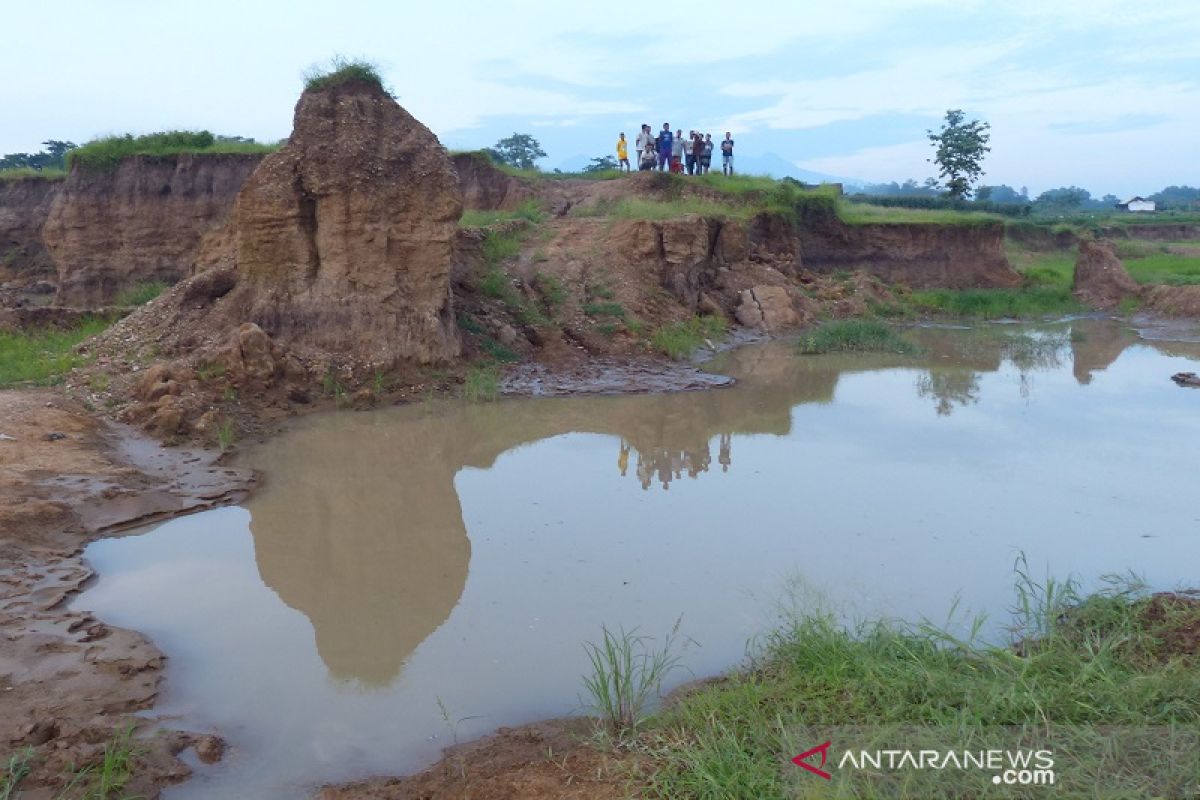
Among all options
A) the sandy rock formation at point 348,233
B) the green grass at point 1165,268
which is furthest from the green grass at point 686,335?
the green grass at point 1165,268

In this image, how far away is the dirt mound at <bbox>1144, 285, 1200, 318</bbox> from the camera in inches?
831

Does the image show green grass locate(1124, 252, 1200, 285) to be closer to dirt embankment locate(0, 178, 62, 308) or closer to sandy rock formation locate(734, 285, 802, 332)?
sandy rock formation locate(734, 285, 802, 332)

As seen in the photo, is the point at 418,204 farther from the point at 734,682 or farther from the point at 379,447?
the point at 734,682

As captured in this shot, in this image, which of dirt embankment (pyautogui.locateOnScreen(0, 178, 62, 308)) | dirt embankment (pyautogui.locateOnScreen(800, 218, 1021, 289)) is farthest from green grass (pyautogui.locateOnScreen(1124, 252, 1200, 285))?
dirt embankment (pyautogui.locateOnScreen(0, 178, 62, 308))

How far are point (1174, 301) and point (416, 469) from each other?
19.8 metres

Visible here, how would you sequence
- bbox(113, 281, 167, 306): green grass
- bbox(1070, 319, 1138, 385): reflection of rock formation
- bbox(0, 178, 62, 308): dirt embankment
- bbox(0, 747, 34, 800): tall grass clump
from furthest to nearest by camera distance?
bbox(0, 178, 62, 308): dirt embankment
bbox(113, 281, 167, 306): green grass
bbox(1070, 319, 1138, 385): reflection of rock formation
bbox(0, 747, 34, 800): tall grass clump

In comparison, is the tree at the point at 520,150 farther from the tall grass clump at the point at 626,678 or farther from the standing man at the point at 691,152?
the tall grass clump at the point at 626,678

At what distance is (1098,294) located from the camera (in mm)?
23469

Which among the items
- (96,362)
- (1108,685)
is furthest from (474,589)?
(96,362)

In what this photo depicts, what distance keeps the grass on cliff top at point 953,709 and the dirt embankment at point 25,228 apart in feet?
78.5

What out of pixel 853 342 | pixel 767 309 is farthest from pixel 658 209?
pixel 853 342

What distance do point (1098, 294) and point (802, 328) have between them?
9.59 meters

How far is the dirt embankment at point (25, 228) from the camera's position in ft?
76.9

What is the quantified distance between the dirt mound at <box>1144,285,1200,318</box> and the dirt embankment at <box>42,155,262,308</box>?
2055 cm
